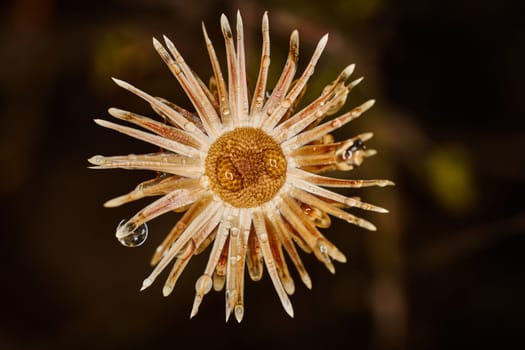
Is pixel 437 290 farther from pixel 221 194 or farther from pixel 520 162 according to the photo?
pixel 221 194

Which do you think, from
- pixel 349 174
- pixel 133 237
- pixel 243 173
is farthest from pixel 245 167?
pixel 349 174

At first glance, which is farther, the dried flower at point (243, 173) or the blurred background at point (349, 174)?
the blurred background at point (349, 174)

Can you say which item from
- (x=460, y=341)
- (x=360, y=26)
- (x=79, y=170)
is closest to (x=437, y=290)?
(x=460, y=341)

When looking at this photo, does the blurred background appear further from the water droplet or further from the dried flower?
the water droplet

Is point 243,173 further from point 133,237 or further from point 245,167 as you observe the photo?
point 133,237

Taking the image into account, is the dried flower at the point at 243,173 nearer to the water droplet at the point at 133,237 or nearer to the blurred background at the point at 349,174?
the water droplet at the point at 133,237

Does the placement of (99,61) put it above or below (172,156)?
above

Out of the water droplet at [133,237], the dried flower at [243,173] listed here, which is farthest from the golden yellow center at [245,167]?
the water droplet at [133,237]
